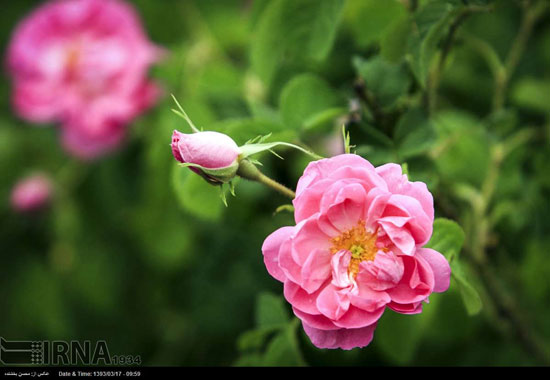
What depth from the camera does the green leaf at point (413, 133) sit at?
2.18ft

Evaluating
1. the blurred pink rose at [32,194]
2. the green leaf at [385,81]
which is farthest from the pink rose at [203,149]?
the blurred pink rose at [32,194]

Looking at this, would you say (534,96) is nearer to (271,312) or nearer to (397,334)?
(397,334)

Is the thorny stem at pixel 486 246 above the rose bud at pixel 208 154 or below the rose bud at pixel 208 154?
below

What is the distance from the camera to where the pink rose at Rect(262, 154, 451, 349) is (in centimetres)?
51

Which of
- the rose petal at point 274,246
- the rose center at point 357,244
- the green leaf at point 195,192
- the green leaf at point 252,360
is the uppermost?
the rose petal at point 274,246

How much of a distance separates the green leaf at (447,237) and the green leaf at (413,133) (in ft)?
0.36

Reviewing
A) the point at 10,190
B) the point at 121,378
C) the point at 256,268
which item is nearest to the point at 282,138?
the point at 121,378

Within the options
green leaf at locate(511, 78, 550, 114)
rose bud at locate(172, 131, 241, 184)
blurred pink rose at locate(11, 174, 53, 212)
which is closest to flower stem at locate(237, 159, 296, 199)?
rose bud at locate(172, 131, 241, 184)

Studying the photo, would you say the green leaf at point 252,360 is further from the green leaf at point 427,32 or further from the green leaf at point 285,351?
the green leaf at point 427,32

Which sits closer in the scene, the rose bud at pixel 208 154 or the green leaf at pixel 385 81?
the rose bud at pixel 208 154

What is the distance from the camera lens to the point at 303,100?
75 centimetres

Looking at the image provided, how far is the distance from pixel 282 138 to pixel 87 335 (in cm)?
100

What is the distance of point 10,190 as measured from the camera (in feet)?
4.81

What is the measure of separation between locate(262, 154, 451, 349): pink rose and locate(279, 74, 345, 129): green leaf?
22 centimetres
